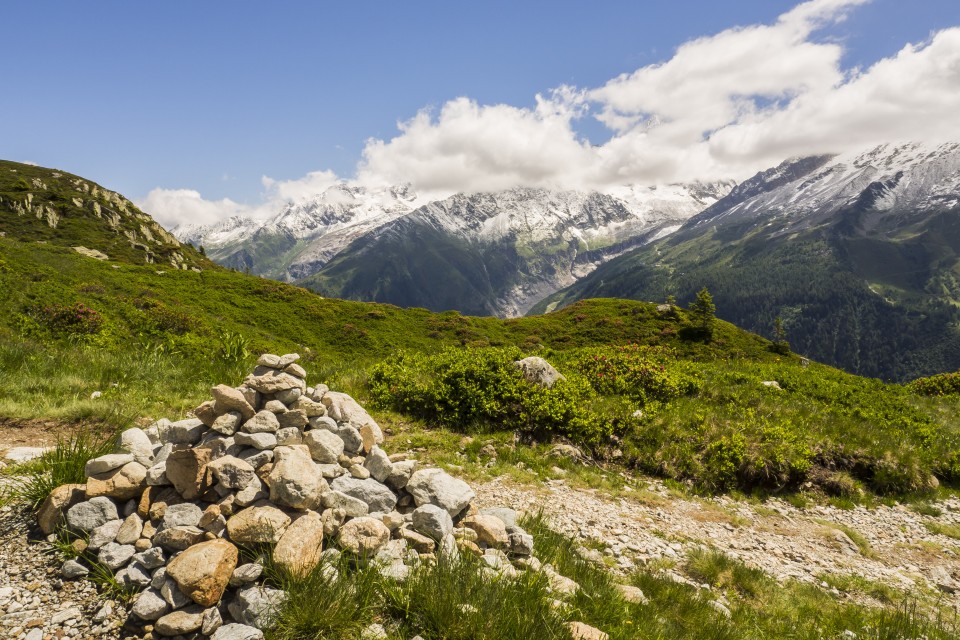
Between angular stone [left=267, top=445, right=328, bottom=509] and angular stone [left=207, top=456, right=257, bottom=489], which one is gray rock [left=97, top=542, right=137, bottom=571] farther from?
angular stone [left=267, top=445, right=328, bottom=509]

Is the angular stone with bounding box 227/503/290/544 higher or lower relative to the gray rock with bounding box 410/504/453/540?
higher

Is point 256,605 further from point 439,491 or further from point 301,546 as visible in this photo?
point 439,491

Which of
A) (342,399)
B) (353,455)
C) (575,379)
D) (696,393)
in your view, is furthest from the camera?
(696,393)

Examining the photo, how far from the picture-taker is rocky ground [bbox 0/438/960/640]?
8.43m

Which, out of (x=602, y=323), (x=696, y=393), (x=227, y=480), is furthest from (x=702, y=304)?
(x=227, y=480)

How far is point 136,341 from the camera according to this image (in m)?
23.7

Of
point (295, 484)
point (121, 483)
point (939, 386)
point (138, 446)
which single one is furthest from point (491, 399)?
point (939, 386)

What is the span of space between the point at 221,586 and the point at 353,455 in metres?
3.32

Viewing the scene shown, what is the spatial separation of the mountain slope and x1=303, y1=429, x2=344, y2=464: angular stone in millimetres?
84152

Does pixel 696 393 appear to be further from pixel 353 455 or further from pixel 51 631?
pixel 51 631

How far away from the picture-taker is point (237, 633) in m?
4.37

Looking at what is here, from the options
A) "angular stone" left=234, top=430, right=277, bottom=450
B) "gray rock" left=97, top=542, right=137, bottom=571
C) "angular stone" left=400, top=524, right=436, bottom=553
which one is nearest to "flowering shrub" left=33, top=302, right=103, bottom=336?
"angular stone" left=234, top=430, right=277, bottom=450

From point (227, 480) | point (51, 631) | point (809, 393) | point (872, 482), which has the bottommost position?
point (872, 482)

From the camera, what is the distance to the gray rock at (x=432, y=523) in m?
6.09
